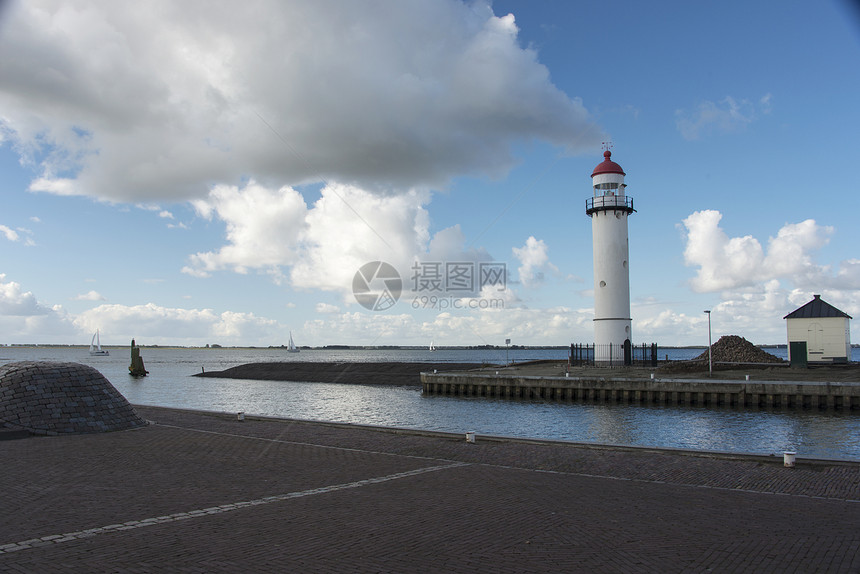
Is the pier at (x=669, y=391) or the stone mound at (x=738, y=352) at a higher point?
the stone mound at (x=738, y=352)

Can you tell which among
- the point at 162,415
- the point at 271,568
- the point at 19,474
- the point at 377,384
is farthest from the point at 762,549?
the point at 377,384

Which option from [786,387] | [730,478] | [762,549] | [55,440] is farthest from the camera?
[786,387]

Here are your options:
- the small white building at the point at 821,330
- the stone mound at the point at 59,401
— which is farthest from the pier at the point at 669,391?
the stone mound at the point at 59,401

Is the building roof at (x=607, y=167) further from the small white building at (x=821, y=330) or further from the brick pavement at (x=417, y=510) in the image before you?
the brick pavement at (x=417, y=510)

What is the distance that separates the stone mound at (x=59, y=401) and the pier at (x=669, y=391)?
2645 cm

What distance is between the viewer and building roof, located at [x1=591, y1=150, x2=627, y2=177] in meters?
44.5

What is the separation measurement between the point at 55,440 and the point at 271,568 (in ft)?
41.1

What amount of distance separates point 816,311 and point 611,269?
1471cm

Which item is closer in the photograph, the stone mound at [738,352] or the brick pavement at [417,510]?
the brick pavement at [417,510]

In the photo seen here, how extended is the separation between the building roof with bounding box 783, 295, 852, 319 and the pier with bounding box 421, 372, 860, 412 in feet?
44.1

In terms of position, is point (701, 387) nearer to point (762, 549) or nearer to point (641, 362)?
point (641, 362)

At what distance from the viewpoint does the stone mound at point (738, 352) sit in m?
51.7

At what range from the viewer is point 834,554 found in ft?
22.9

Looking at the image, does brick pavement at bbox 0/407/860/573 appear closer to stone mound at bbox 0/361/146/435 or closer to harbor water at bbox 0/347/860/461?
stone mound at bbox 0/361/146/435
